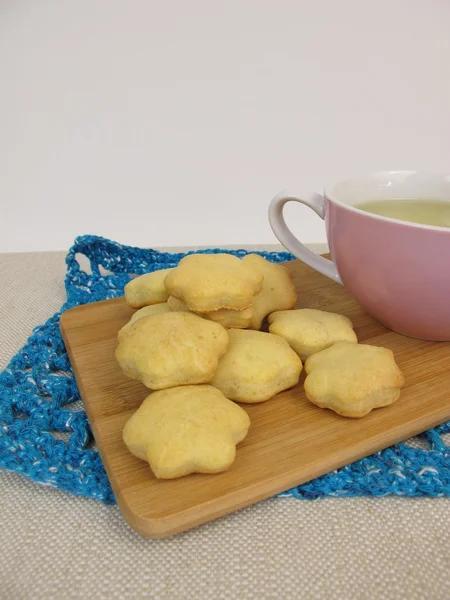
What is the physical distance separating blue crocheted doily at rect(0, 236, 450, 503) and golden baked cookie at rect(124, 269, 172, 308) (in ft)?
0.39

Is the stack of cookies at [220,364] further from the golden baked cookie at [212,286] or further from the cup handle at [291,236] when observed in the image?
the cup handle at [291,236]

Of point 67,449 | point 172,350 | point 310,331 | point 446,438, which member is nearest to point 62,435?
point 67,449

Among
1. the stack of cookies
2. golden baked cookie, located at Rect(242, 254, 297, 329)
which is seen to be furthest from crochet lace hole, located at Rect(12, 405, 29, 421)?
golden baked cookie, located at Rect(242, 254, 297, 329)

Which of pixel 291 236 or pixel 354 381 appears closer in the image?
pixel 354 381

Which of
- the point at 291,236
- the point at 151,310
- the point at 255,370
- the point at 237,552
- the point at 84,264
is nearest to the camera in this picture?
the point at 237,552

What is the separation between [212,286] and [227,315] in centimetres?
5

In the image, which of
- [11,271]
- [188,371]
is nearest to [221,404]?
[188,371]

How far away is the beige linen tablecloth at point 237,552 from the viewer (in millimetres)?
464

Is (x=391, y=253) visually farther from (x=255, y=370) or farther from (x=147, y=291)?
(x=147, y=291)

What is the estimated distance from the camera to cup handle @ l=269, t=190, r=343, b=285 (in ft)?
2.56

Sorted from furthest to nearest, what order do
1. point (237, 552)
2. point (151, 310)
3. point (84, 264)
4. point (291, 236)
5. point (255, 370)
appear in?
1. point (84, 264)
2. point (291, 236)
3. point (151, 310)
4. point (255, 370)
5. point (237, 552)

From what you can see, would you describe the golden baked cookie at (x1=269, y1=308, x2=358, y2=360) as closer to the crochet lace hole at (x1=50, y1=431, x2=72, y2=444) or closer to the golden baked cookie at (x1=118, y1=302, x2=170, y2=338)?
the golden baked cookie at (x1=118, y1=302, x2=170, y2=338)

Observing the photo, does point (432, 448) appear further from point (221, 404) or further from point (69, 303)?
point (69, 303)

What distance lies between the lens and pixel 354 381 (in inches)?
22.7
